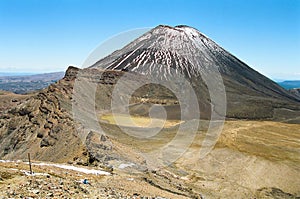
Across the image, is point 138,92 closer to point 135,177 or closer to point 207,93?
point 207,93

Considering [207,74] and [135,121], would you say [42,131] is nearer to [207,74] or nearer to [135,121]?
[135,121]

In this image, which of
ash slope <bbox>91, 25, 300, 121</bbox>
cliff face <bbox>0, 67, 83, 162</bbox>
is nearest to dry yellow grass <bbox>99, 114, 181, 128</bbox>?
cliff face <bbox>0, 67, 83, 162</bbox>

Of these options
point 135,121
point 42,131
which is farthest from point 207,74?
point 42,131

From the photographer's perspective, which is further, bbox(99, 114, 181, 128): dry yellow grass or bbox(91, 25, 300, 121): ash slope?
bbox(91, 25, 300, 121): ash slope

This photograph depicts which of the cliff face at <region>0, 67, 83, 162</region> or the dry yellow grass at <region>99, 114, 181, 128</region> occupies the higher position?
the cliff face at <region>0, 67, 83, 162</region>

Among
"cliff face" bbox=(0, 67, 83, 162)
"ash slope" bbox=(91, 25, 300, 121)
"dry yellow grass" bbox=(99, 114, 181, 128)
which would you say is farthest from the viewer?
"ash slope" bbox=(91, 25, 300, 121)

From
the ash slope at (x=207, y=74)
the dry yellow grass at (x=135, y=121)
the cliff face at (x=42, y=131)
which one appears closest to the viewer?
the cliff face at (x=42, y=131)

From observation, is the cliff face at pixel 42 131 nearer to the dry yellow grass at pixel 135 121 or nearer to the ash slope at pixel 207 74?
the dry yellow grass at pixel 135 121

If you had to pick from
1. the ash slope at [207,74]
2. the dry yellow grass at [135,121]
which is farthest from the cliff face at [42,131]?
the ash slope at [207,74]

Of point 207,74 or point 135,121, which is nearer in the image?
point 135,121

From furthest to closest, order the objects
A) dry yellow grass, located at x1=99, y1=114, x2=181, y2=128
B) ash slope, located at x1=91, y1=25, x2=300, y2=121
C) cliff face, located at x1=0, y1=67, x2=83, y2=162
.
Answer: ash slope, located at x1=91, y1=25, x2=300, y2=121 → dry yellow grass, located at x1=99, y1=114, x2=181, y2=128 → cliff face, located at x1=0, y1=67, x2=83, y2=162

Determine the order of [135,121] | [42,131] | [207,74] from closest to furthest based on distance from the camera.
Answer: [42,131] → [135,121] → [207,74]

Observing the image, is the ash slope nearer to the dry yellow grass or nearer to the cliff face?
the dry yellow grass
